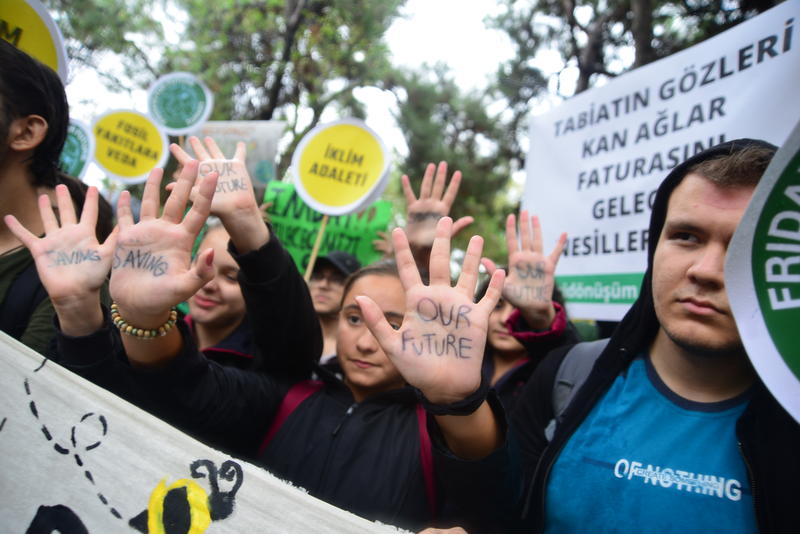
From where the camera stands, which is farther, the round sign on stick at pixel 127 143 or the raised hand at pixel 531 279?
the round sign on stick at pixel 127 143

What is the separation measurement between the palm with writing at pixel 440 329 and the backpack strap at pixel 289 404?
2.16 ft

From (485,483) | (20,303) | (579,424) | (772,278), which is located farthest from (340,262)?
(772,278)

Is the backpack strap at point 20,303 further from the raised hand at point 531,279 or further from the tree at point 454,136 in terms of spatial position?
the tree at point 454,136

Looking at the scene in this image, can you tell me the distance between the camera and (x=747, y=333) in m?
1.14

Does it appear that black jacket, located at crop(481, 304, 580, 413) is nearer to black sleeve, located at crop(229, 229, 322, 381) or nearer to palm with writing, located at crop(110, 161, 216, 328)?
black sleeve, located at crop(229, 229, 322, 381)

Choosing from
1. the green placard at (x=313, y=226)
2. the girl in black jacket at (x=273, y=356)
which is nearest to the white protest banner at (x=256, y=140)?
the green placard at (x=313, y=226)

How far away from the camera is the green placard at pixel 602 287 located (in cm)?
293

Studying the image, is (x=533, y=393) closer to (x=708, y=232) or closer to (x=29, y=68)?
(x=708, y=232)

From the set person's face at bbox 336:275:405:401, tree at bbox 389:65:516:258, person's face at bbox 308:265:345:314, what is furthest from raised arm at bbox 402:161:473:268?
tree at bbox 389:65:516:258

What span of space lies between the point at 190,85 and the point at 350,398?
4.12 meters

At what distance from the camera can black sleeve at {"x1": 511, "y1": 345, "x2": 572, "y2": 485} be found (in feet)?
5.31

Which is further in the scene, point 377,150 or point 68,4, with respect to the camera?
point 68,4

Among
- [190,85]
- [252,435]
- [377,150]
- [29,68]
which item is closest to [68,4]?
[190,85]

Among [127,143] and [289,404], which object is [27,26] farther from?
[127,143]
